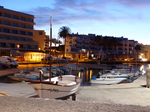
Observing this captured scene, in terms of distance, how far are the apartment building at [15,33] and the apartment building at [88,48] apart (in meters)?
32.1

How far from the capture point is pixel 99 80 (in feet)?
94.2

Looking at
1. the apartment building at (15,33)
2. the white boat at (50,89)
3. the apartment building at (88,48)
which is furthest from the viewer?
the apartment building at (88,48)

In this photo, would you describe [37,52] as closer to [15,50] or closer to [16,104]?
[15,50]

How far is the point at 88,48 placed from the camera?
392 feet

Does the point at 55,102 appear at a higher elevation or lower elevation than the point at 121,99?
higher

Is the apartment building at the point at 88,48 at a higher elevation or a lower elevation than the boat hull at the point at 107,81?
higher

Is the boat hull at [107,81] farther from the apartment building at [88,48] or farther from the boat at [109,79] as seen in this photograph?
the apartment building at [88,48]

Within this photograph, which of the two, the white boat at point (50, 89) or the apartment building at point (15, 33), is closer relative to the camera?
the white boat at point (50, 89)

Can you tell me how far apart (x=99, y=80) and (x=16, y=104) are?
857 inches

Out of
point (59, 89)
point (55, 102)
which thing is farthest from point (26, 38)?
point (55, 102)

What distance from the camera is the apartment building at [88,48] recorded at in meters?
107

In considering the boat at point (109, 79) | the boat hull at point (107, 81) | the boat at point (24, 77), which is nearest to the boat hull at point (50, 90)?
the boat hull at point (107, 81)

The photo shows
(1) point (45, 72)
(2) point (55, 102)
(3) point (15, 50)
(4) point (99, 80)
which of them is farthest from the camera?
(3) point (15, 50)

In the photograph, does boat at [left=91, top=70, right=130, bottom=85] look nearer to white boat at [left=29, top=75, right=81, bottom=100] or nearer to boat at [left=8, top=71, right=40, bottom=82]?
boat at [left=8, top=71, right=40, bottom=82]
